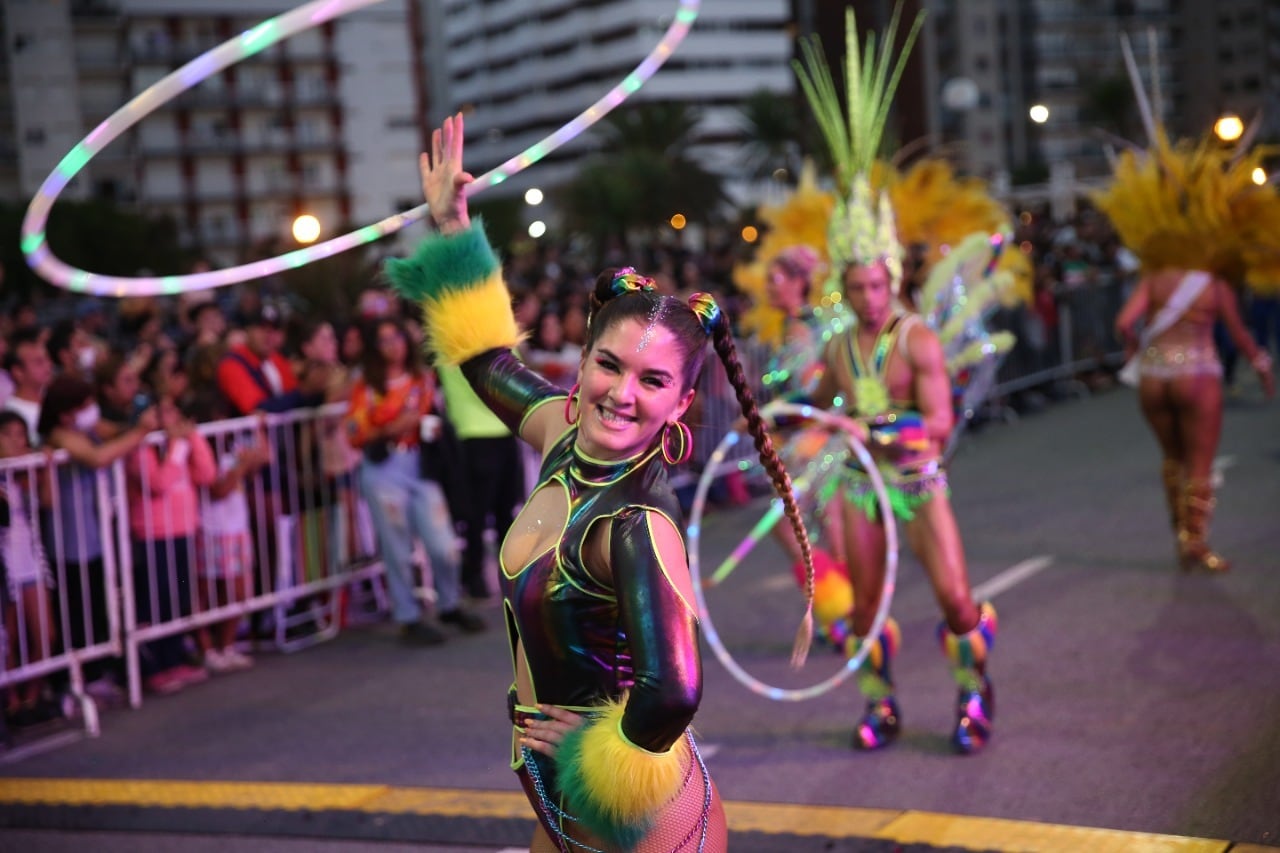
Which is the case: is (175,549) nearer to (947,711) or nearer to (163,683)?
(163,683)

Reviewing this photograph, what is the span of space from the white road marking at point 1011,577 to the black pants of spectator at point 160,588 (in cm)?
441

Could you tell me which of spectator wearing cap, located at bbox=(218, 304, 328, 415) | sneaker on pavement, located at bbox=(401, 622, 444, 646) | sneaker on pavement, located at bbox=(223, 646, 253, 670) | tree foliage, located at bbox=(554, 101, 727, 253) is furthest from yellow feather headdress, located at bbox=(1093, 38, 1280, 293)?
tree foliage, located at bbox=(554, 101, 727, 253)

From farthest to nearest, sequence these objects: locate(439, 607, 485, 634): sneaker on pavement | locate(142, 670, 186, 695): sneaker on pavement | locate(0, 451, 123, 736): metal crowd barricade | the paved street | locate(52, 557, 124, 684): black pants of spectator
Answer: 1. locate(439, 607, 485, 634): sneaker on pavement
2. locate(142, 670, 186, 695): sneaker on pavement
3. locate(52, 557, 124, 684): black pants of spectator
4. locate(0, 451, 123, 736): metal crowd barricade
5. the paved street

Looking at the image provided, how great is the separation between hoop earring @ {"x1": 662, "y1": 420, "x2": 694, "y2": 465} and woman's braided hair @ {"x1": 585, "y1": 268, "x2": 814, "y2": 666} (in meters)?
0.10

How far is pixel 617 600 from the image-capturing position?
111 inches

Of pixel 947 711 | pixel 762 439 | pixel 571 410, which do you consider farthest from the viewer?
pixel 947 711

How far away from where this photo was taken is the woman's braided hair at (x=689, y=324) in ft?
9.66

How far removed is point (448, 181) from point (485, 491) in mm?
5806

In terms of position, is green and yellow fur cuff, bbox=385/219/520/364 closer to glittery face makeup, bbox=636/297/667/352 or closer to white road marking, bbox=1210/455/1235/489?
glittery face makeup, bbox=636/297/667/352

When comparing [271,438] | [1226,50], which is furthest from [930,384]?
[1226,50]

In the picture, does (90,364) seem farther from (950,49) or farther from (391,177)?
(950,49)

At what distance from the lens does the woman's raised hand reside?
3.60 m

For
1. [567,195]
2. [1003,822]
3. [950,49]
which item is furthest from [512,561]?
[950,49]

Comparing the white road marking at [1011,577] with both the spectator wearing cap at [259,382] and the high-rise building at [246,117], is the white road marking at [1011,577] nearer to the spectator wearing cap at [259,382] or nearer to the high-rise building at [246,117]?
the spectator wearing cap at [259,382]
